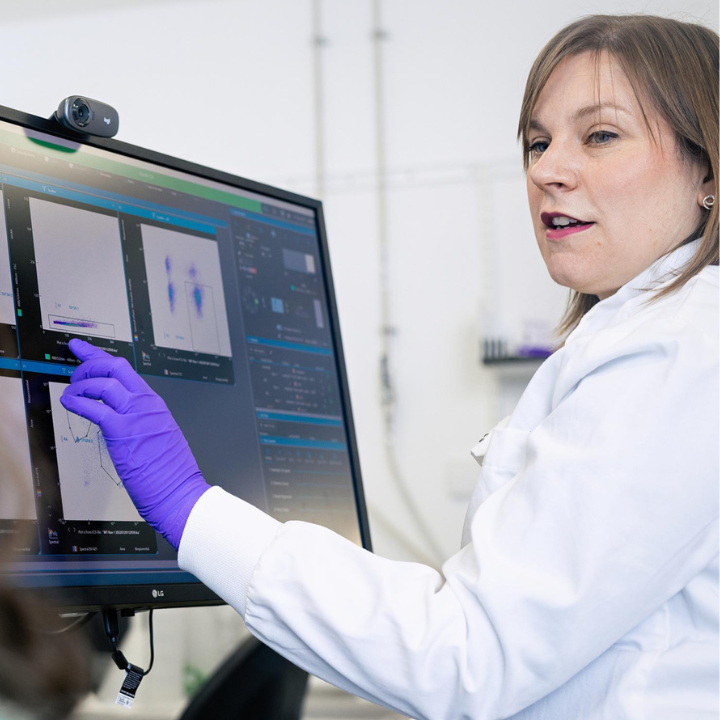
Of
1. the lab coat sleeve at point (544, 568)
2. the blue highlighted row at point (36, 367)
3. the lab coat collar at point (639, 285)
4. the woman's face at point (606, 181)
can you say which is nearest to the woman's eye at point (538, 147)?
the woman's face at point (606, 181)

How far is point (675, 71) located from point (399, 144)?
1765mm

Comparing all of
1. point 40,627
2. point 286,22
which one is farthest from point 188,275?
point 286,22

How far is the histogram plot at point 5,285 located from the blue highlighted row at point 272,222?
319mm

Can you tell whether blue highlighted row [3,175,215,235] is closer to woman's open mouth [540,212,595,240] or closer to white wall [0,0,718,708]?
woman's open mouth [540,212,595,240]

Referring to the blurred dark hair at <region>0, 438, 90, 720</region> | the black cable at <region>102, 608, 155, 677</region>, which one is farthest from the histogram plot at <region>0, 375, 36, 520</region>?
the black cable at <region>102, 608, 155, 677</region>

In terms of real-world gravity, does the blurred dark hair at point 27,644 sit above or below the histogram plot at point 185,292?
below

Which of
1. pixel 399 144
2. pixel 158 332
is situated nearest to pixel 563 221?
pixel 158 332

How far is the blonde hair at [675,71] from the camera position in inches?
33.9

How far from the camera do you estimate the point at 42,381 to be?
817 millimetres

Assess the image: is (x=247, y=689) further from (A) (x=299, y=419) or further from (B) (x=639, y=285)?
(B) (x=639, y=285)

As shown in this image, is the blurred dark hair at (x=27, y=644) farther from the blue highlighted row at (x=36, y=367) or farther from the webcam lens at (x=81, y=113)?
the webcam lens at (x=81, y=113)

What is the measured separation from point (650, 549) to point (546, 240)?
38cm

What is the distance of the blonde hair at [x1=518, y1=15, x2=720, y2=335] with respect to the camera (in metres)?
0.86

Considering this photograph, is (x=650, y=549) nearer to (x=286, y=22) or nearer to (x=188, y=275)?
(x=188, y=275)
